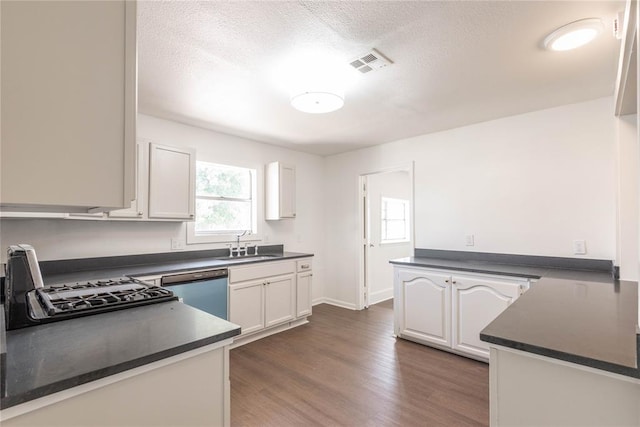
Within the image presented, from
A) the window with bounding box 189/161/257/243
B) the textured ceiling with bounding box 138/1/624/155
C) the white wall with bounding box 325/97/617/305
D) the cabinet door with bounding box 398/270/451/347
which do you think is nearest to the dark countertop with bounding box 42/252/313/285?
the window with bounding box 189/161/257/243

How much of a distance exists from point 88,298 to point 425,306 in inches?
109

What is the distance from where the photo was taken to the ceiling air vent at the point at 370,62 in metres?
1.98

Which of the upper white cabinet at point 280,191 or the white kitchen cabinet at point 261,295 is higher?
the upper white cabinet at point 280,191

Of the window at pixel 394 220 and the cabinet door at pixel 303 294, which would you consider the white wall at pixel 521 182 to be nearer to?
the window at pixel 394 220

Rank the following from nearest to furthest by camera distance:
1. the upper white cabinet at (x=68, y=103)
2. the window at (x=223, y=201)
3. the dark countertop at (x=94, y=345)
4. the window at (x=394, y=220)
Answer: the upper white cabinet at (x=68, y=103)
the dark countertop at (x=94, y=345)
the window at (x=223, y=201)
the window at (x=394, y=220)

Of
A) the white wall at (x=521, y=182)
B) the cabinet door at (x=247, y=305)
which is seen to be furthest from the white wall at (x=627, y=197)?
the cabinet door at (x=247, y=305)

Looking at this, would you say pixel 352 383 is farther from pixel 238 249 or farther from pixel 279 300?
pixel 238 249

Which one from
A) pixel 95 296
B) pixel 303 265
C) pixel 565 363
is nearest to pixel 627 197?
pixel 565 363

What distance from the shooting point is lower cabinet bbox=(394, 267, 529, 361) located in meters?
2.65

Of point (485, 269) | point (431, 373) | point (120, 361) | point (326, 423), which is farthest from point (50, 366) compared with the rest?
point (485, 269)

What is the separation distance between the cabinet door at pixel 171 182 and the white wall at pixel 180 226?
0.22 metres

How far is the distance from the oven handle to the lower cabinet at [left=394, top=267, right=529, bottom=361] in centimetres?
183

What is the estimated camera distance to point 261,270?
3381mm

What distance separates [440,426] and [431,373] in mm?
687
